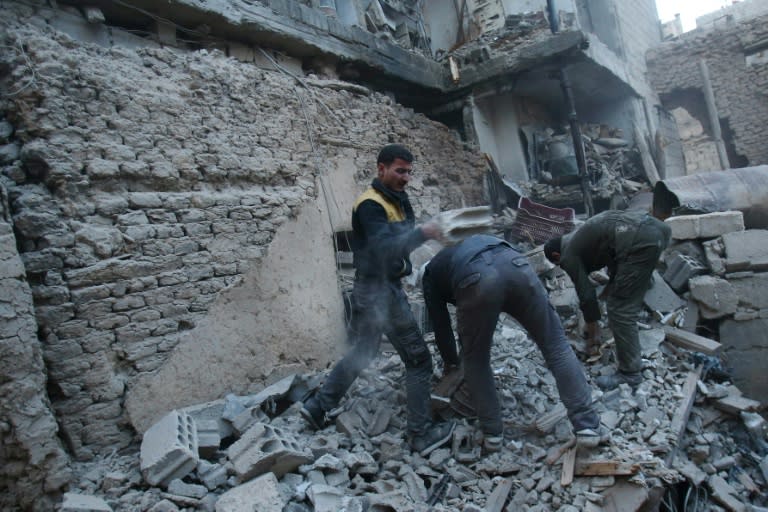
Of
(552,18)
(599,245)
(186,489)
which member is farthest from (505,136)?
(186,489)

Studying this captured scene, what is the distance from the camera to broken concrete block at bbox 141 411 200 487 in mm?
2559

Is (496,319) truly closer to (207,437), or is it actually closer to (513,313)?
(513,313)

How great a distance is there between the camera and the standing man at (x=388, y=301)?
120 inches

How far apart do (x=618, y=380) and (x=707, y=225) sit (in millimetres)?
2986

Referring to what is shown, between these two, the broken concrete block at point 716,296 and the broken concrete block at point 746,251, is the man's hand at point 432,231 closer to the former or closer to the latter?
the broken concrete block at point 716,296

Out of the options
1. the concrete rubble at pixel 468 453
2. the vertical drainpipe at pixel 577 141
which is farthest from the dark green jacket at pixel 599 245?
the vertical drainpipe at pixel 577 141

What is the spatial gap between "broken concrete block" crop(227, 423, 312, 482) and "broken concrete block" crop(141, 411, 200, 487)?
24cm

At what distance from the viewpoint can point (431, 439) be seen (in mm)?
3088

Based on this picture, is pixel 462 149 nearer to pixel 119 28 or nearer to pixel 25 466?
pixel 119 28

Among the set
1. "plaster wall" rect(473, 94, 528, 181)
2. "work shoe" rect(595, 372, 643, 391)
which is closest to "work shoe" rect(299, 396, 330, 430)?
"work shoe" rect(595, 372, 643, 391)

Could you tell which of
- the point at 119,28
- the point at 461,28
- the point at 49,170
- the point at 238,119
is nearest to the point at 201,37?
the point at 119,28

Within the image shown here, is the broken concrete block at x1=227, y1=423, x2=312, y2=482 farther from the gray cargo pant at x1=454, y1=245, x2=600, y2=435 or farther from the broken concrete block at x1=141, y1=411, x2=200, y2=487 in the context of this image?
the gray cargo pant at x1=454, y1=245, x2=600, y2=435

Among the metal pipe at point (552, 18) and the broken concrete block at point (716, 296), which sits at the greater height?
the metal pipe at point (552, 18)

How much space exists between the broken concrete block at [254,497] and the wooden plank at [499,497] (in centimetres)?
114
